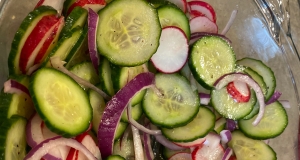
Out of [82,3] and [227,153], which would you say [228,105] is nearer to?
[227,153]

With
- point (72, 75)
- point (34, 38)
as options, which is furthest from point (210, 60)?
point (34, 38)

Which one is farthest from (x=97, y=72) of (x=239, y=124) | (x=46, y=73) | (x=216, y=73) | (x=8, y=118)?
(x=239, y=124)

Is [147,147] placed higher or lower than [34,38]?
lower

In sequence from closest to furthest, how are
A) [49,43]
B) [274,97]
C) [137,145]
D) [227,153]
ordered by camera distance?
1. [49,43]
2. [137,145]
3. [227,153]
4. [274,97]

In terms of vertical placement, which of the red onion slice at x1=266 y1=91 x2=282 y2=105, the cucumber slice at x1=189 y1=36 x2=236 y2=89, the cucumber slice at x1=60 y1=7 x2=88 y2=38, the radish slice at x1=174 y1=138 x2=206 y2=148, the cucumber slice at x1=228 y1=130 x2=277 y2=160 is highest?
the cucumber slice at x1=60 y1=7 x2=88 y2=38

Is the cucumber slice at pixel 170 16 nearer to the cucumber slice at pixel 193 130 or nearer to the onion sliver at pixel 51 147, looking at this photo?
the cucumber slice at pixel 193 130

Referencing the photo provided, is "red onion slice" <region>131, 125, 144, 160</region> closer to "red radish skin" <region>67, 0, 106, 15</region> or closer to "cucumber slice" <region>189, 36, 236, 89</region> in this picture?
"cucumber slice" <region>189, 36, 236, 89</region>

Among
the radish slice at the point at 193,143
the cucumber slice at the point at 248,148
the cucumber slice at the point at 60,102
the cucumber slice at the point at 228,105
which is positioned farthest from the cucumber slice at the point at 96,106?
the cucumber slice at the point at 248,148

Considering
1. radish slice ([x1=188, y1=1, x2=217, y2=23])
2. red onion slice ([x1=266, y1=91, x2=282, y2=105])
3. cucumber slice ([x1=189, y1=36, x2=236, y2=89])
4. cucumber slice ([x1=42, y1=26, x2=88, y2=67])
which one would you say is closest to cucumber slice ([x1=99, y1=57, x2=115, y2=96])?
cucumber slice ([x1=42, y1=26, x2=88, y2=67])
